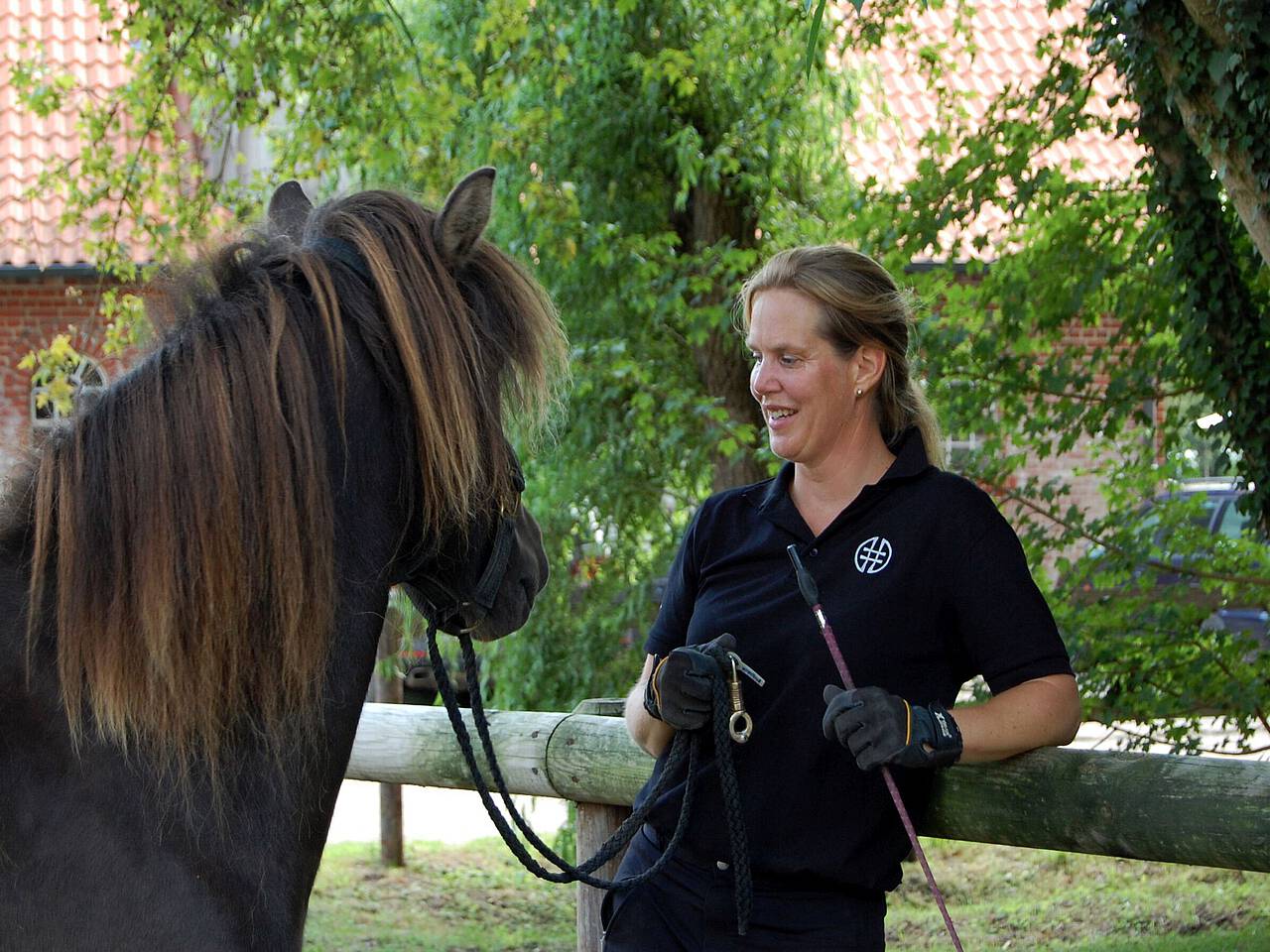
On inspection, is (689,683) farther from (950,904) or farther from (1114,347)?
(950,904)

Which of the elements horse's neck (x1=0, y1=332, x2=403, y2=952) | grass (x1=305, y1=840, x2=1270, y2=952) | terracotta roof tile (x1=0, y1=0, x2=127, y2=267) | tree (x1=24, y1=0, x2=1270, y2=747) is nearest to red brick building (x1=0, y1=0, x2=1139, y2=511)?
terracotta roof tile (x1=0, y1=0, x2=127, y2=267)

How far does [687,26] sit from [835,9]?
0.82m

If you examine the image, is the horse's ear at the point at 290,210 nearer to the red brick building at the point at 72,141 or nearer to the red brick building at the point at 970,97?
the red brick building at the point at 970,97

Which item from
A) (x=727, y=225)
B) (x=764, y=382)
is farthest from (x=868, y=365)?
(x=727, y=225)

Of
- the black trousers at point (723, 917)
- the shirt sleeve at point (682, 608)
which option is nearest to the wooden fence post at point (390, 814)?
the shirt sleeve at point (682, 608)

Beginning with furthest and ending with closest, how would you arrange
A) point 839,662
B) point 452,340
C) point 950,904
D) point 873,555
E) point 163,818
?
point 950,904
point 873,555
point 839,662
point 452,340
point 163,818

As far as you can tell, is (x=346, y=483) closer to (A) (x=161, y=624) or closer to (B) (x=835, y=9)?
(A) (x=161, y=624)

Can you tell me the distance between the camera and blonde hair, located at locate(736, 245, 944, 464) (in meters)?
2.46

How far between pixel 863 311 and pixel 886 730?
83cm

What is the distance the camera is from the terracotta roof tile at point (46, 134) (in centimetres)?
1097

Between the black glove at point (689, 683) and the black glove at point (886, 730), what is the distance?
227 millimetres

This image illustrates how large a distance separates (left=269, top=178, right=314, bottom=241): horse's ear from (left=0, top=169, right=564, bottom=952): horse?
87mm

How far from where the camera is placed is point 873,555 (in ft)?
7.53

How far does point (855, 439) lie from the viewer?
2.50m
